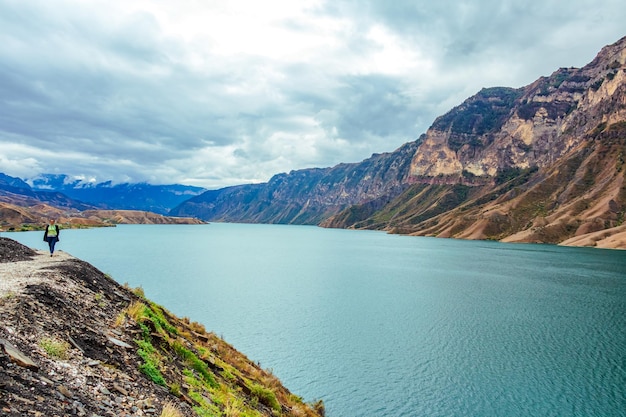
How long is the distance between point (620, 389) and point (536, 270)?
299 feet

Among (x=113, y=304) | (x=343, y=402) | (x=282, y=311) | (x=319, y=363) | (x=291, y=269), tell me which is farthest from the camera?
(x=291, y=269)

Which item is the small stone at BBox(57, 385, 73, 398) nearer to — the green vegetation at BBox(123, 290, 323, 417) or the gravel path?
the green vegetation at BBox(123, 290, 323, 417)

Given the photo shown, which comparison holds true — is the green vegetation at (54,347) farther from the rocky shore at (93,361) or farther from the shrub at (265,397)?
the shrub at (265,397)

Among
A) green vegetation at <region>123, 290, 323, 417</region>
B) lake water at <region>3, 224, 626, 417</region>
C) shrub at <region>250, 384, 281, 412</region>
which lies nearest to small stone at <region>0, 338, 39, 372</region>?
green vegetation at <region>123, 290, 323, 417</region>

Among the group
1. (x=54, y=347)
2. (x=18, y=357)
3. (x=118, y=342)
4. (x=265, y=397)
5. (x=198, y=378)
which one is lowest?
(x=265, y=397)

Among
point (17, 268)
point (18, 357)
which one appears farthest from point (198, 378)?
point (17, 268)

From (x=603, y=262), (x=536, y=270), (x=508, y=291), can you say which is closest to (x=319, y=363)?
(x=508, y=291)

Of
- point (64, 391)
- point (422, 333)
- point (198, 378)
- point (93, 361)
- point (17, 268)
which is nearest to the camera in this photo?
point (64, 391)

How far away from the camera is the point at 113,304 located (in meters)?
21.7

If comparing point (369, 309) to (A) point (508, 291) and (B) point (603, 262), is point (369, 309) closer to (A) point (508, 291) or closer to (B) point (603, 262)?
(A) point (508, 291)

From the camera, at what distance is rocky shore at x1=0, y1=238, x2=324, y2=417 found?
10117mm

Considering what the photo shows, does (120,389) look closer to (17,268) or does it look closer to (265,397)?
(265,397)

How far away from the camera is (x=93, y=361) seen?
13.0 metres

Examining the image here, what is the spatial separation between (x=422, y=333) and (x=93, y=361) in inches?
1784
